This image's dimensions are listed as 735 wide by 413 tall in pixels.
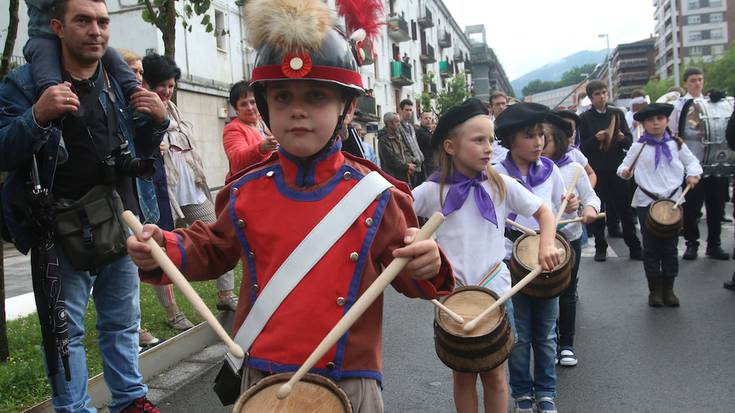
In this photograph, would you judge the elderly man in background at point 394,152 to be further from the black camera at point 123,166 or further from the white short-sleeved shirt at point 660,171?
the black camera at point 123,166

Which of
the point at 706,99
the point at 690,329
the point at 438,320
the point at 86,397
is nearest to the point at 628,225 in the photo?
the point at 706,99

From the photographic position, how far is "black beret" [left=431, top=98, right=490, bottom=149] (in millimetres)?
3729

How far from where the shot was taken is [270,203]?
2242 millimetres

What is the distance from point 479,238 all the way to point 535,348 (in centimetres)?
94

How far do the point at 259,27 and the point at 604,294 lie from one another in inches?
234

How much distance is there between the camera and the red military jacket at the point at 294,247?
83.2 inches

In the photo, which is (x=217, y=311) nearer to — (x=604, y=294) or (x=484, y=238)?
(x=484, y=238)

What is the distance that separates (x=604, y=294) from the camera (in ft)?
23.5

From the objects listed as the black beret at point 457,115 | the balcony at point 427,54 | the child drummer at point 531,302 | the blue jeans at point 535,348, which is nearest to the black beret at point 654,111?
the child drummer at point 531,302

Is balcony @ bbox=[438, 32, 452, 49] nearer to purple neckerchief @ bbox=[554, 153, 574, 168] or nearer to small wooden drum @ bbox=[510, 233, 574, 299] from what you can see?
purple neckerchief @ bbox=[554, 153, 574, 168]

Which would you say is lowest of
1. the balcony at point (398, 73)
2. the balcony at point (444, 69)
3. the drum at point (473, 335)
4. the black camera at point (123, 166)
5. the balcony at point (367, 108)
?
the drum at point (473, 335)

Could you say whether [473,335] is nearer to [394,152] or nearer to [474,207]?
[474,207]

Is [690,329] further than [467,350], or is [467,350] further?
[690,329]

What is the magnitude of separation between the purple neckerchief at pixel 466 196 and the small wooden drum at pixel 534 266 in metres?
0.41
